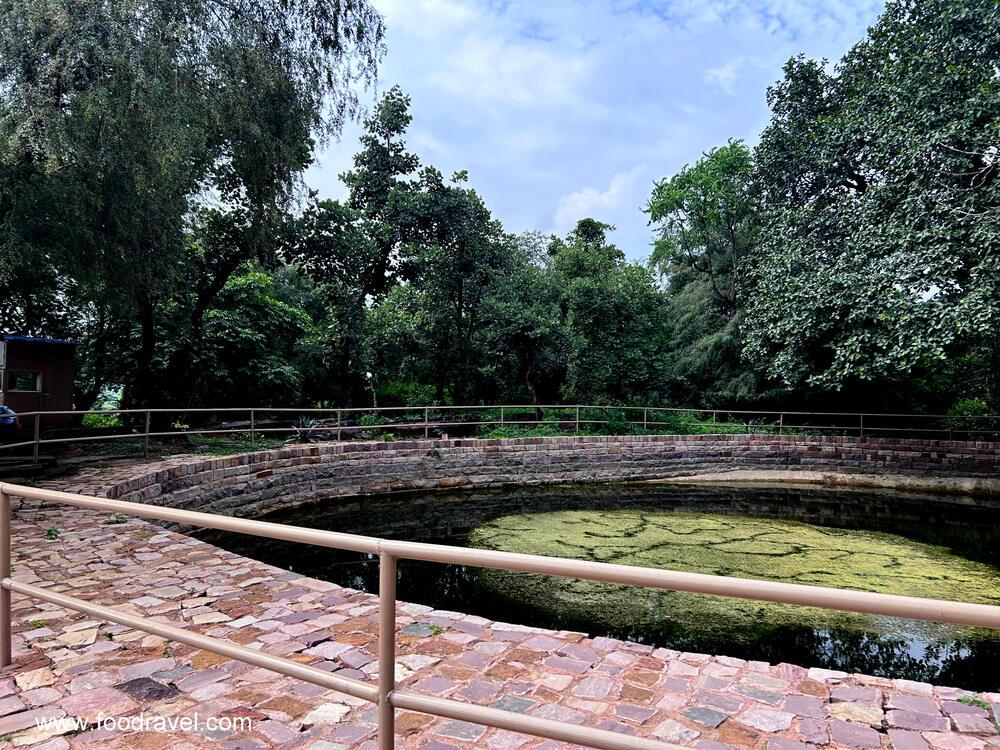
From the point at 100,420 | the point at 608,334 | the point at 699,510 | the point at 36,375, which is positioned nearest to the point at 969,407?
the point at 608,334

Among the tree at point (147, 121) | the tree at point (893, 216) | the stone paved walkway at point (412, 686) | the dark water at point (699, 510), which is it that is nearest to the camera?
the stone paved walkway at point (412, 686)

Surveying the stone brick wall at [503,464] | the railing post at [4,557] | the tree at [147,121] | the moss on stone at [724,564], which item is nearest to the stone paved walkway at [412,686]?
the railing post at [4,557]

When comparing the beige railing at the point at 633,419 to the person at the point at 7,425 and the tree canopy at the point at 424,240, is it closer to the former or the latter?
the tree canopy at the point at 424,240

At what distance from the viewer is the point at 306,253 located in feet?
49.3

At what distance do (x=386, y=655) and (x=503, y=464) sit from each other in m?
11.0

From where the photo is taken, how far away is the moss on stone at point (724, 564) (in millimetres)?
4961

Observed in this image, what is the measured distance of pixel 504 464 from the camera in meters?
12.6

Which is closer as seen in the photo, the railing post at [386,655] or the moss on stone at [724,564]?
the railing post at [386,655]

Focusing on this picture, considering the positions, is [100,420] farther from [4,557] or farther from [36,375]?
[4,557]

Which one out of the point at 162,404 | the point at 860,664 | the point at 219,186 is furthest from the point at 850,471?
the point at 162,404

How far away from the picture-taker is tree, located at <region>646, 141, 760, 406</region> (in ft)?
57.6

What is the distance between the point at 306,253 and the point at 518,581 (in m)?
11.7

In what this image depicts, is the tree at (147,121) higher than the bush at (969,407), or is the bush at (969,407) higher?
the tree at (147,121)

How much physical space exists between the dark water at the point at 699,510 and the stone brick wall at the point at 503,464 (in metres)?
0.63
